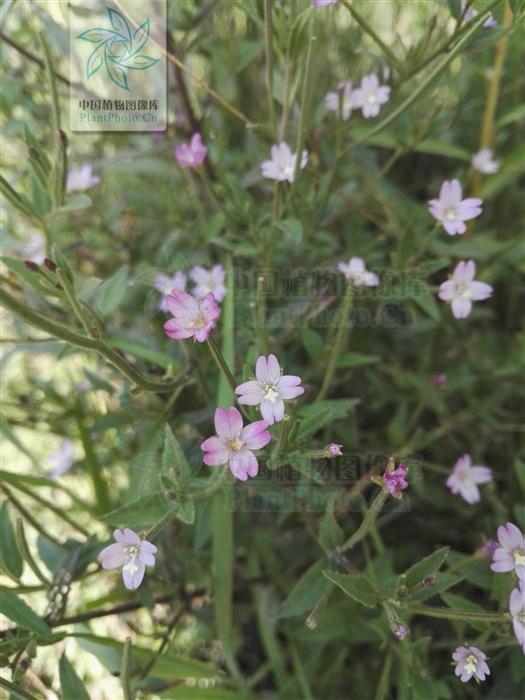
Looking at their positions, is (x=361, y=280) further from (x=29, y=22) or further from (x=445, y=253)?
(x=29, y=22)

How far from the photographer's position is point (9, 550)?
1.20m

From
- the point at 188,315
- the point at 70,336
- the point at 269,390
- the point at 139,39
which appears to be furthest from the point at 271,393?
the point at 139,39

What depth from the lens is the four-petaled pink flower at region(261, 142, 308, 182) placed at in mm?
1289

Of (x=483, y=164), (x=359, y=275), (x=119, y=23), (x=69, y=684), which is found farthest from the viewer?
(x=483, y=164)

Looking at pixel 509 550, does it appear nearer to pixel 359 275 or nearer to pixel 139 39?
pixel 359 275

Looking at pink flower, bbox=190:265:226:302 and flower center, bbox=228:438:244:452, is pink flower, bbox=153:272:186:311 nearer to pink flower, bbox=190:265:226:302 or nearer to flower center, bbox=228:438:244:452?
pink flower, bbox=190:265:226:302

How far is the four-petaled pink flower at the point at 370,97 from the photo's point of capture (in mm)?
1438

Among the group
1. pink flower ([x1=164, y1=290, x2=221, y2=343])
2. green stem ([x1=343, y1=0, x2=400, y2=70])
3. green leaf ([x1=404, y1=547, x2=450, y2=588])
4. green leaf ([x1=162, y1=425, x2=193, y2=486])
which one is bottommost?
green leaf ([x1=404, y1=547, x2=450, y2=588])

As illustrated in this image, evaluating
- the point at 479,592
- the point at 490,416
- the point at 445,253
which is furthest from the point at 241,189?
the point at 479,592

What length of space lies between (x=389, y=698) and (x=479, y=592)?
0.35 m

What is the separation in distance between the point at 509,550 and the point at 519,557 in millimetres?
18

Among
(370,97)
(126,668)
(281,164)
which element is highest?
(370,97)

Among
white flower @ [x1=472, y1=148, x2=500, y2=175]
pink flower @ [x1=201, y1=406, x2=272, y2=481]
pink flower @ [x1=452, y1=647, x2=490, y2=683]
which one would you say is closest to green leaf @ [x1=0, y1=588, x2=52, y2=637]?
pink flower @ [x1=201, y1=406, x2=272, y2=481]

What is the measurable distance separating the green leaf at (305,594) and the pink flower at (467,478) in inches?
15.2
